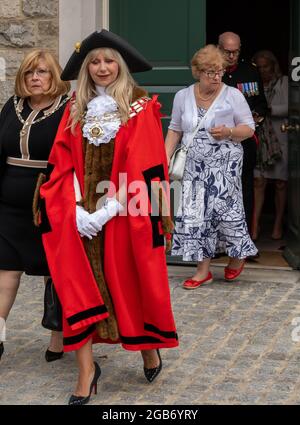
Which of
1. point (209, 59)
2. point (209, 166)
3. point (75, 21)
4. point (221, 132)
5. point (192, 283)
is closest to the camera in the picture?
point (209, 59)

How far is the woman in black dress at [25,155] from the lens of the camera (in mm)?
4996

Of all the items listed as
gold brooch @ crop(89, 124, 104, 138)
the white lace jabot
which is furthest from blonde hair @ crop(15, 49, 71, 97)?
gold brooch @ crop(89, 124, 104, 138)

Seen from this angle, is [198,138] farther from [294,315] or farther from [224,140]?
[294,315]

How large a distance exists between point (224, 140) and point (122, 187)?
2263 mm

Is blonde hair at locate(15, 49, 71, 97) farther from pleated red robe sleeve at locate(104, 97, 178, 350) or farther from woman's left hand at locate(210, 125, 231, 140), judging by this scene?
woman's left hand at locate(210, 125, 231, 140)

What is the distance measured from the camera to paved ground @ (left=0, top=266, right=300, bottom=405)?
468 cm

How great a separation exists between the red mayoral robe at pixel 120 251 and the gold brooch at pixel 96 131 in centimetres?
8

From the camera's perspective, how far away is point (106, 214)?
14.8 ft

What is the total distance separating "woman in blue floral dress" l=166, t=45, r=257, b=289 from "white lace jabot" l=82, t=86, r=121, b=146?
201 centimetres

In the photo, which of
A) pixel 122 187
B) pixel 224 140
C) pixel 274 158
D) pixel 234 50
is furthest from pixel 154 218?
pixel 274 158

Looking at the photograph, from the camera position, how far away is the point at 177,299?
6566 millimetres

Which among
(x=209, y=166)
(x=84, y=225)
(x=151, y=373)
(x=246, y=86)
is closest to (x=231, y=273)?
(x=209, y=166)

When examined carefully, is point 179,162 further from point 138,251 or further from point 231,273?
point 138,251

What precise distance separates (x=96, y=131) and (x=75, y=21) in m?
2.98
